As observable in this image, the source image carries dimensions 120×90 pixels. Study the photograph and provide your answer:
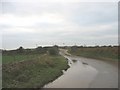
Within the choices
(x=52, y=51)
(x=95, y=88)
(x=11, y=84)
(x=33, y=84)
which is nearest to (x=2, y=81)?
(x=11, y=84)

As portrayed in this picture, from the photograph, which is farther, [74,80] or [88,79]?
[88,79]

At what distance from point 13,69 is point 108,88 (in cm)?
935

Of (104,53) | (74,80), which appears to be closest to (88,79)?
(74,80)

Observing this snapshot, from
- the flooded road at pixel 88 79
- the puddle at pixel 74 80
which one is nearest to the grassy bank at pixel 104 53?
the flooded road at pixel 88 79

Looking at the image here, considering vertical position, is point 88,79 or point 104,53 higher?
point 88,79

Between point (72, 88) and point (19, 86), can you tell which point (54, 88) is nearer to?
point (72, 88)

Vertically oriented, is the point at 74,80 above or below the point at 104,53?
above

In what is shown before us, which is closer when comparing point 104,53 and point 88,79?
point 88,79

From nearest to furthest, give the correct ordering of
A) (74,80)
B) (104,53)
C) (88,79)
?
(74,80), (88,79), (104,53)

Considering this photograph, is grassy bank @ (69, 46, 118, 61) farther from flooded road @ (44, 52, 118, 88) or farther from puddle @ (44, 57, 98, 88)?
puddle @ (44, 57, 98, 88)

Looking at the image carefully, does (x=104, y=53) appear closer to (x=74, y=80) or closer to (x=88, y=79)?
(x=88, y=79)

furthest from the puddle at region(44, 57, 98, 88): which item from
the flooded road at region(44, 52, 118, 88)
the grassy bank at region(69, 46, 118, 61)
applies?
the grassy bank at region(69, 46, 118, 61)

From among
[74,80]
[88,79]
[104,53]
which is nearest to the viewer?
[74,80]

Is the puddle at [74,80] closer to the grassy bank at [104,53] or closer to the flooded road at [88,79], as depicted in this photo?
the flooded road at [88,79]
